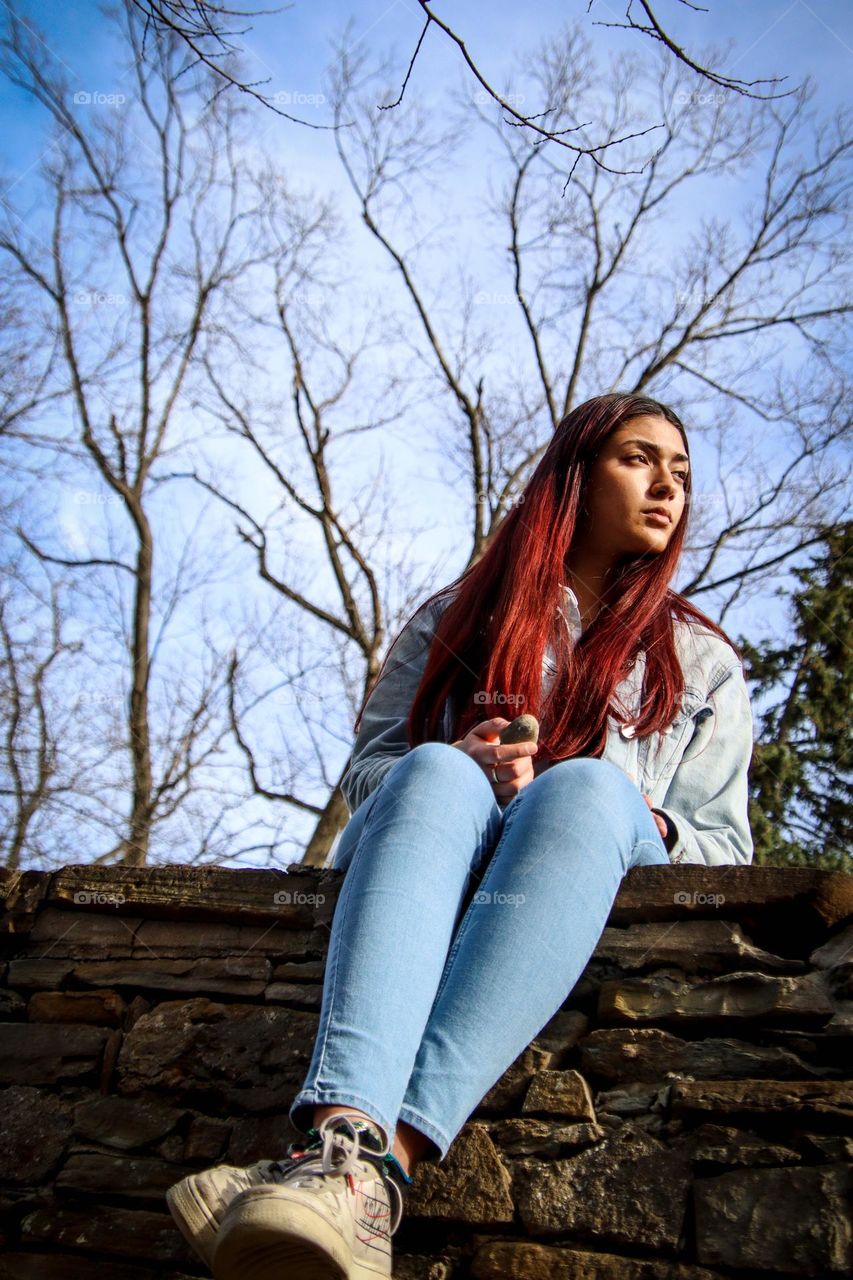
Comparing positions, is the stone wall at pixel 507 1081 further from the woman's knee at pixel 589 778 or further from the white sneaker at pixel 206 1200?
the white sneaker at pixel 206 1200

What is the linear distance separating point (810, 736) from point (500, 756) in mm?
4511

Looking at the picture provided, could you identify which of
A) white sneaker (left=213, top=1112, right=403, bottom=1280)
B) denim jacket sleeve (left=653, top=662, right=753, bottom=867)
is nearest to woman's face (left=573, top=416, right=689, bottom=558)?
denim jacket sleeve (left=653, top=662, right=753, bottom=867)

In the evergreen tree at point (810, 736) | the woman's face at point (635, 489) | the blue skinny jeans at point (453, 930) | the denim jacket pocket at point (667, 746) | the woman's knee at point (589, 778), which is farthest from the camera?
the evergreen tree at point (810, 736)

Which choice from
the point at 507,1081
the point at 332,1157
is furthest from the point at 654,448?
the point at 332,1157

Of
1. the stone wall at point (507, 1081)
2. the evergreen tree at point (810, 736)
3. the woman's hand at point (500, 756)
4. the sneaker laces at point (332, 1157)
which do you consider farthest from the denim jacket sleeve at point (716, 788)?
the evergreen tree at point (810, 736)

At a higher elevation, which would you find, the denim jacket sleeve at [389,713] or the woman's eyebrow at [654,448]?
the woman's eyebrow at [654,448]

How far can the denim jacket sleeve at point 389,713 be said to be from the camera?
1893 millimetres

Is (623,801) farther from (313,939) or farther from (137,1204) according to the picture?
(137,1204)

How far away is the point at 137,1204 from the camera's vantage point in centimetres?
160

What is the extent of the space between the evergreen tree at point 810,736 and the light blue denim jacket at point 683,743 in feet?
11.1

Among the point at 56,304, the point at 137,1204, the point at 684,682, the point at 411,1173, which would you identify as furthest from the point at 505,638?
the point at 56,304

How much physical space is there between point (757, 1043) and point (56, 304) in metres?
7.88

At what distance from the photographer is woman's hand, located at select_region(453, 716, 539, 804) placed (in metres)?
1.69

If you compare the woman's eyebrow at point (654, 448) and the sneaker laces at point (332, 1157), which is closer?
the sneaker laces at point (332, 1157)
